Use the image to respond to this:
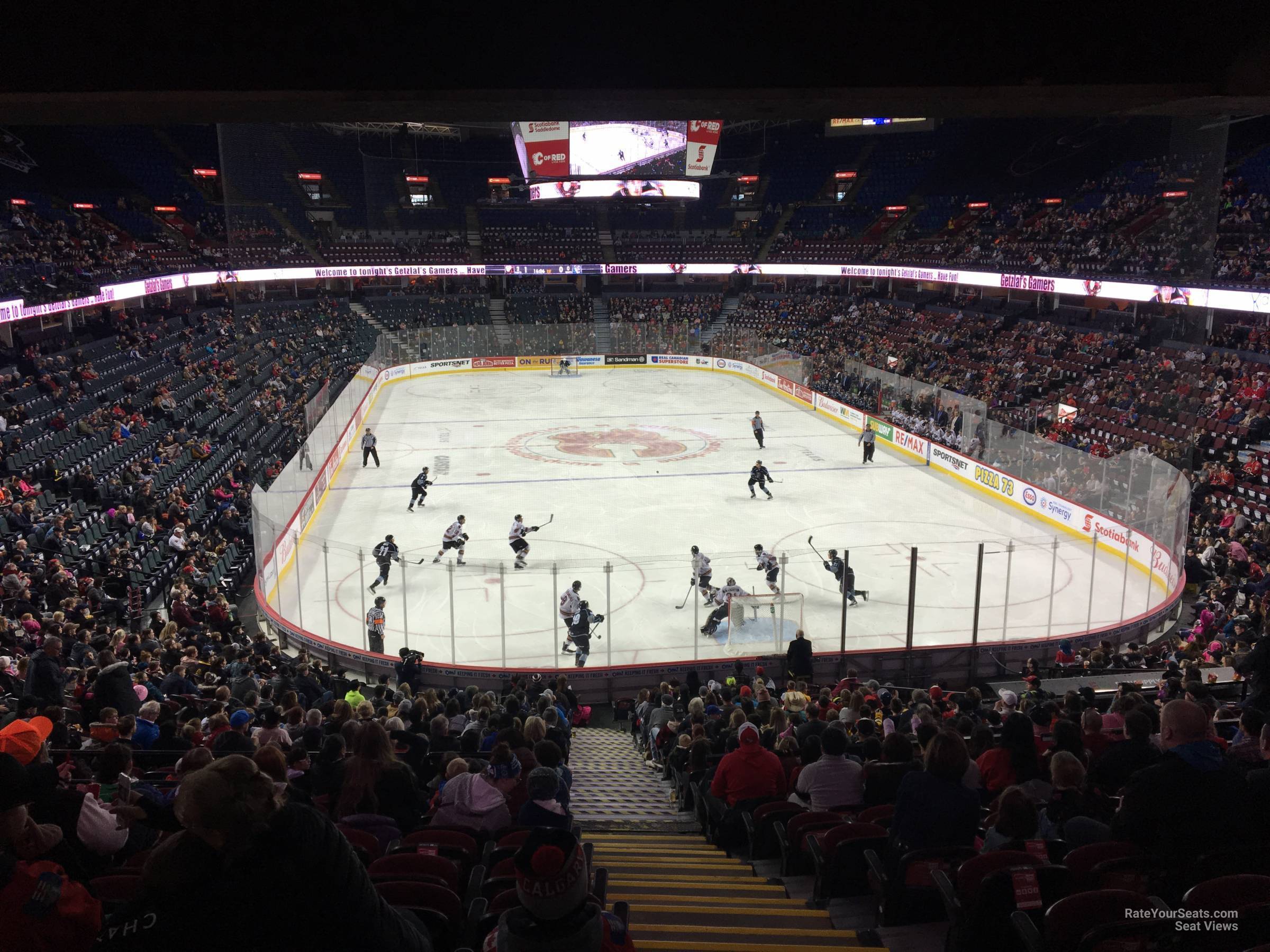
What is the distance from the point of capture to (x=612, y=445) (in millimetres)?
32031

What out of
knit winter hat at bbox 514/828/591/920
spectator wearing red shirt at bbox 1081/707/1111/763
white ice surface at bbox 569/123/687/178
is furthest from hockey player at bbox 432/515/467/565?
white ice surface at bbox 569/123/687/178

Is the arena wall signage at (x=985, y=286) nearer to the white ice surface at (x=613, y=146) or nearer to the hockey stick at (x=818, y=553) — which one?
the white ice surface at (x=613, y=146)

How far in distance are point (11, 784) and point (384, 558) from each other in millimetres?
13152

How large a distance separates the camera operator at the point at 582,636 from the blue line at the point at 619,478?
12359mm

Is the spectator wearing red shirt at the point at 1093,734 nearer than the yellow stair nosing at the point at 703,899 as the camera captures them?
No

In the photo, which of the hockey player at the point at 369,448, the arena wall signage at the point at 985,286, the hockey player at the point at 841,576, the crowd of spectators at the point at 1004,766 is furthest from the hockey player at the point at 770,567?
the arena wall signage at the point at 985,286

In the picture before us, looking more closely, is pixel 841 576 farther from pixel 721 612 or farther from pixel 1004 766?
pixel 1004 766

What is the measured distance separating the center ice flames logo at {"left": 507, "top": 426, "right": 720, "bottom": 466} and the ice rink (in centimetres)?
12

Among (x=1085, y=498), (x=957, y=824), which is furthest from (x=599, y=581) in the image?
(x=957, y=824)

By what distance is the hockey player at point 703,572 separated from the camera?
14921mm

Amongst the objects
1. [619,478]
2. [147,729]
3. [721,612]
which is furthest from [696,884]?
[619,478]

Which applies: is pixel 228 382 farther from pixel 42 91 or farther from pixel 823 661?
pixel 42 91

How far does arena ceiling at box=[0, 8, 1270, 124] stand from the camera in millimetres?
3072

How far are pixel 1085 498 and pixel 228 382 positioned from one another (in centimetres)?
2618
